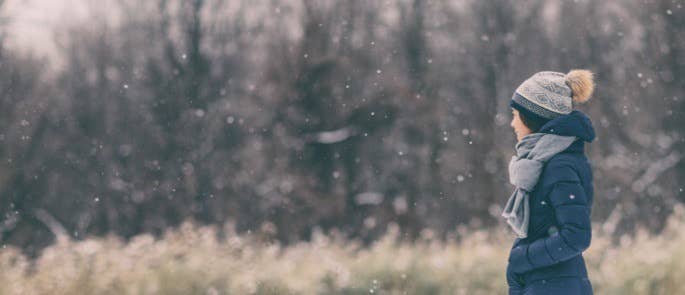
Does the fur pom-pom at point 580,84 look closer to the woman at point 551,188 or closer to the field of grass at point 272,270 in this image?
the woman at point 551,188

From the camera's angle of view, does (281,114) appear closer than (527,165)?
No

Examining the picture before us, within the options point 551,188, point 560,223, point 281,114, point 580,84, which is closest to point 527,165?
point 551,188

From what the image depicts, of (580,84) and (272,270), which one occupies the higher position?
(580,84)

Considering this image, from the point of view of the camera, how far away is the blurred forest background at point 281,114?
48.2ft

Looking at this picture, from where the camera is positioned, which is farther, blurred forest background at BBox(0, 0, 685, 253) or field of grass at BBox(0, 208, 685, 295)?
blurred forest background at BBox(0, 0, 685, 253)

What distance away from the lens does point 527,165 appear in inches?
122

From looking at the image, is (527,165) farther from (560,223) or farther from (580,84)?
(580,84)

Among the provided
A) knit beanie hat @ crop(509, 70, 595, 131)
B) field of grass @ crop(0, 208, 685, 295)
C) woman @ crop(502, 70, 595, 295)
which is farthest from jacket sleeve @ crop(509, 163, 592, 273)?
field of grass @ crop(0, 208, 685, 295)

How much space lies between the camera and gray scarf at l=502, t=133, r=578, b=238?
307 cm

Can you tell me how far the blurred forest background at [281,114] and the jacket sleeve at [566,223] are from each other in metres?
11.6

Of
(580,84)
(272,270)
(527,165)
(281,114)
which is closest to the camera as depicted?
(527,165)

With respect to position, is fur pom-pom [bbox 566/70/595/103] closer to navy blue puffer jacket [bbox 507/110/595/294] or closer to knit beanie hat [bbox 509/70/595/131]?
knit beanie hat [bbox 509/70/595/131]

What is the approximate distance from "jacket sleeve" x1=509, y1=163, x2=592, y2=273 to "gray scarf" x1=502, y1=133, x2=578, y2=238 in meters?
0.07

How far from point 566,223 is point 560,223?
0.10 ft
